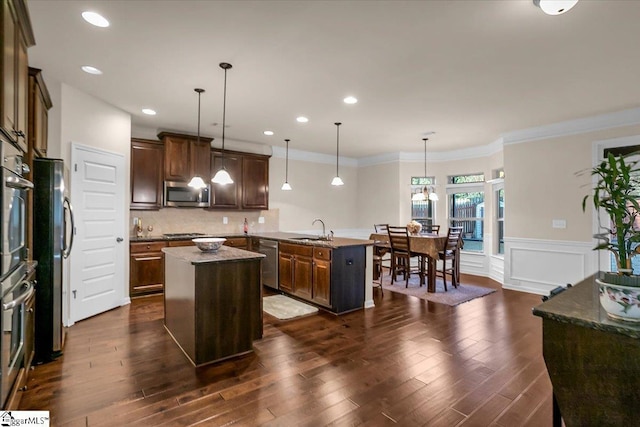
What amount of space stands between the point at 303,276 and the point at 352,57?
2.89m

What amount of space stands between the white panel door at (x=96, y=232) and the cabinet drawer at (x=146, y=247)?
34 cm

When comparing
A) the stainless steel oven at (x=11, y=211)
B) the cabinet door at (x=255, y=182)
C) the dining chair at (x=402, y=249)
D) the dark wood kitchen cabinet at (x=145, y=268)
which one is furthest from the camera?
the cabinet door at (x=255, y=182)

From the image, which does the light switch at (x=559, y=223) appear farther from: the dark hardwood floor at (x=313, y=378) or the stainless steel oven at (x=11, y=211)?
the stainless steel oven at (x=11, y=211)

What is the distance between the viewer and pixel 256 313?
312 cm

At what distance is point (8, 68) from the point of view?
6.16 feet

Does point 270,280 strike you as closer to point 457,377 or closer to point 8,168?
point 457,377

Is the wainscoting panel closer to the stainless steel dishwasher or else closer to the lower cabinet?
the lower cabinet

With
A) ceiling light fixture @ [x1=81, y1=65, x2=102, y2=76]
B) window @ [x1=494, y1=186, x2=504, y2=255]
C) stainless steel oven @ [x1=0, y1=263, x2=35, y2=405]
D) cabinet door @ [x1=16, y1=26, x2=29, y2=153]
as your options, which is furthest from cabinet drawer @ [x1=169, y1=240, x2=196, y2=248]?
window @ [x1=494, y1=186, x2=504, y2=255]

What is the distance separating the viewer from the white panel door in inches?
149

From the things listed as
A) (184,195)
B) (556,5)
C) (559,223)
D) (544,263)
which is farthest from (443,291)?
(184,195)

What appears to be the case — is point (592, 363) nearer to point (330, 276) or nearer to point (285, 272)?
point (330, 276)

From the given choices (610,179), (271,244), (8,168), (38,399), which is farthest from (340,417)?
(271,244)

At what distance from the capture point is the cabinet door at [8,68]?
69.5 inches

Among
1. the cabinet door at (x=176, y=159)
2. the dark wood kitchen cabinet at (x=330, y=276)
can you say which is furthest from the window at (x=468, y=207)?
the cabinet door at (x=176, y=159)
